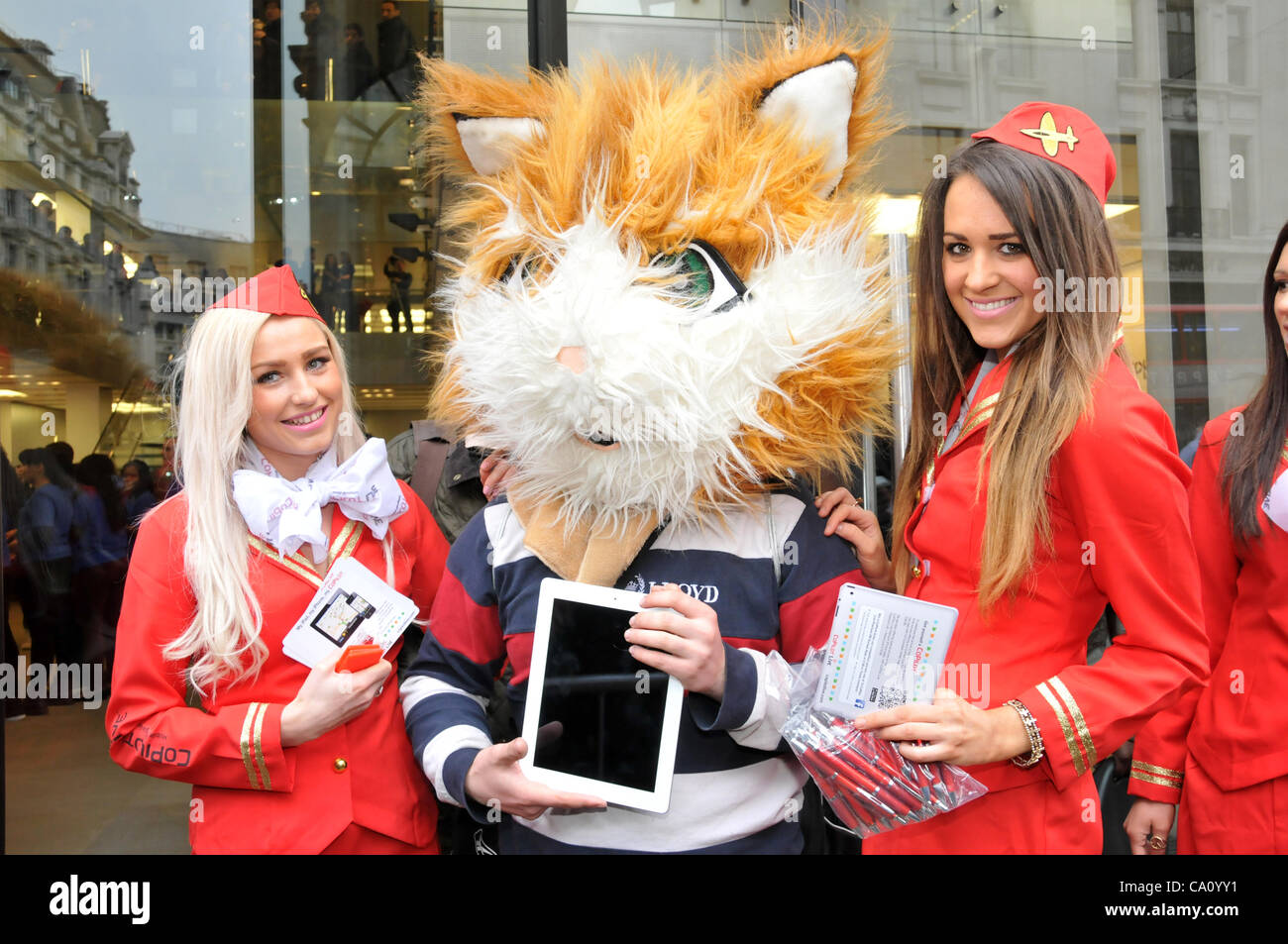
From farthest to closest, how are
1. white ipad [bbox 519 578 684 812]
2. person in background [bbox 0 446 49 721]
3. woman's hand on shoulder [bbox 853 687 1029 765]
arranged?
person in background [bbox 0 446 49 721] → white ipad [bbox 519 578 684 812] → woman's hand on shoulder [bbox 853 687 1029 765]

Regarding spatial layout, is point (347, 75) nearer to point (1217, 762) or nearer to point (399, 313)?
point (399, 313)

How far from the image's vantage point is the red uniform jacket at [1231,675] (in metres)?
2.08

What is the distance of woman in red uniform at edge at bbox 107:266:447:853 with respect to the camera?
191 centimetres

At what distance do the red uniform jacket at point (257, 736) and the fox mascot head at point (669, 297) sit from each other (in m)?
0.51

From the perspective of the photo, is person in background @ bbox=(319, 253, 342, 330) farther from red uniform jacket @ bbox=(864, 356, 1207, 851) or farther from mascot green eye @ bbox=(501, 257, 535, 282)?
red uniform jacket @ bbox=(864, 356, 1207, 851)

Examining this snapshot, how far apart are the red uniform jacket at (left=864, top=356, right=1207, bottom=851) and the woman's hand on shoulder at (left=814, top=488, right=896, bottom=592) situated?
97 millimetres

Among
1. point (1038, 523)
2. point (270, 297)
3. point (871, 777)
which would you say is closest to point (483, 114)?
point (270, 297)

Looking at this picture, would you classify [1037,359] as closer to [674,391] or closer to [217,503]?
[674,391]

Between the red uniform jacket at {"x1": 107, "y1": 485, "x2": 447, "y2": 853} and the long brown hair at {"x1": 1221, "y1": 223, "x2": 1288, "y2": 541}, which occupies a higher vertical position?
the long brown hair at {"x1": 1221, "y1": 223, "x2": 1288, "y2": 541}

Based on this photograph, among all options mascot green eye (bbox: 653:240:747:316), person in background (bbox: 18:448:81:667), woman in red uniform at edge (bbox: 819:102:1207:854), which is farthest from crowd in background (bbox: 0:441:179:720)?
woman in red uniform at edge (bbox: 819:102:1207:854)

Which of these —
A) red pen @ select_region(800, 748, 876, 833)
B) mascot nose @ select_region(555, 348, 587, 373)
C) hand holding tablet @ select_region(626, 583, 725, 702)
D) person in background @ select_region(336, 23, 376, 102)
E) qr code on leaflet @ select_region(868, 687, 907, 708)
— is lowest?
red pen @ select_region(800, 748, 876, 833)

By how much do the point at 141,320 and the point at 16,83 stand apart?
916mm

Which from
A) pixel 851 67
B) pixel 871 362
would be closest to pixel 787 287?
pixel 871 362

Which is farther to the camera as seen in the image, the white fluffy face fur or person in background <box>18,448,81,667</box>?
person in background <box>18,448,81,667</box>
